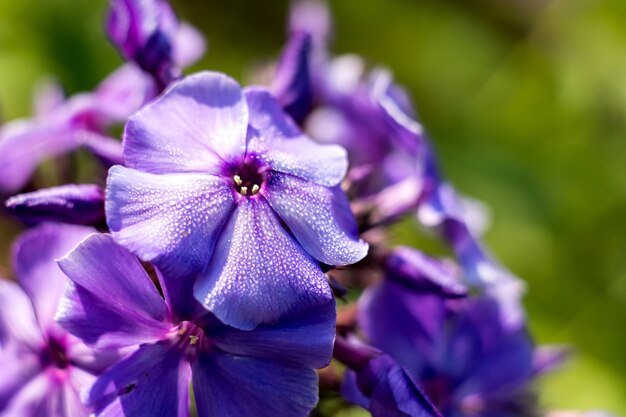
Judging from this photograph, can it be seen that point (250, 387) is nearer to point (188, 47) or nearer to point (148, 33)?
point (148, 33)

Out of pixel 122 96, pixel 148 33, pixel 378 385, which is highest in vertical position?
pixel 148 33

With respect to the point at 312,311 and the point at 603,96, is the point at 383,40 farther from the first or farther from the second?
the point at 312,311

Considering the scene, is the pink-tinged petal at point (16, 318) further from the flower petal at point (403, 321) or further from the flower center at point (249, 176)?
the flower petal at point (403, 321)

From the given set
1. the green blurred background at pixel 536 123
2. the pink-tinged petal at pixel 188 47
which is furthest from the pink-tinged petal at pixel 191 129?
the green blurred background at pixel 536 123

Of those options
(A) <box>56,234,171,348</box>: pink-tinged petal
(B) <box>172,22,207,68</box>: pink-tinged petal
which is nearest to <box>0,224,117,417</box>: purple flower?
(A) <box>56,234,171,348</box>: pink-tinged petal

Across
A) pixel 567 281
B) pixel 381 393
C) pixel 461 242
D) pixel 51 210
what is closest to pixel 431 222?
pixel 461 242

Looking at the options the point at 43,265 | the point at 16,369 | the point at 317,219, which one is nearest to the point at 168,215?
the point at 317,219
